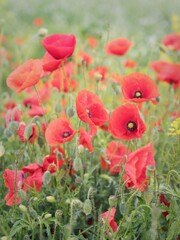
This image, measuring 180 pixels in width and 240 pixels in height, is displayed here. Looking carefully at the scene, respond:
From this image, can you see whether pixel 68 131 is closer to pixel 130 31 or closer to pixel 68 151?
pixel 68 151

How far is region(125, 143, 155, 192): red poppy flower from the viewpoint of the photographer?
143 cm

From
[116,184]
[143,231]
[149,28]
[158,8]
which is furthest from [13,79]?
[158,8]

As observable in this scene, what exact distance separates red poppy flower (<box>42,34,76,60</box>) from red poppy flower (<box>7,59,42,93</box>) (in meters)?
Result: 0.07

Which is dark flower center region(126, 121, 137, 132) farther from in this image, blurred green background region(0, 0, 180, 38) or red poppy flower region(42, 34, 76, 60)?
blurred green background region(0, 0, 180, 38)

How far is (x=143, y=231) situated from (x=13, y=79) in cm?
75

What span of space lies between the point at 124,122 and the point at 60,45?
40 cm

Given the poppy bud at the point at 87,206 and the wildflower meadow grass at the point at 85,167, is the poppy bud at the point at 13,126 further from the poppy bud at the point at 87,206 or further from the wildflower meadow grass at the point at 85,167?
the poppy bud at the point at 87,206

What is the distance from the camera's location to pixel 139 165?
146 cm

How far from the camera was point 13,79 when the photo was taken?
1722 millimetres

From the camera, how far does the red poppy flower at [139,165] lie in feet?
4.69

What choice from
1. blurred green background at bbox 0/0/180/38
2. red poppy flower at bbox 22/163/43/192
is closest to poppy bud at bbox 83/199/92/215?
Result: red poppy flower at bbox 22/163/43/192

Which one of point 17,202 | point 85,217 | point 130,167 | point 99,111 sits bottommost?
point 85,217

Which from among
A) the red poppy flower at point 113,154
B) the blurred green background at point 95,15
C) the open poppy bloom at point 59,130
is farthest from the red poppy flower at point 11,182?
the blurred green background at point 95,15

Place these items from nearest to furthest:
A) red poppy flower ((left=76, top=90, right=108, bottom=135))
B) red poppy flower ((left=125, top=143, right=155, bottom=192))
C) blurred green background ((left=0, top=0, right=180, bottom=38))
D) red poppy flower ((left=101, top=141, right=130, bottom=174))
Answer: red poppy flower ((left=125, top=143, right=155, bottom=192)), red poppy flower ((left=76, top=90, right=108, bottom=135)), red poppy flower ((left=101, top=141, right=130, bottom=174)), blurred green background ((left=0, top=0, right=180, bottom=38))
